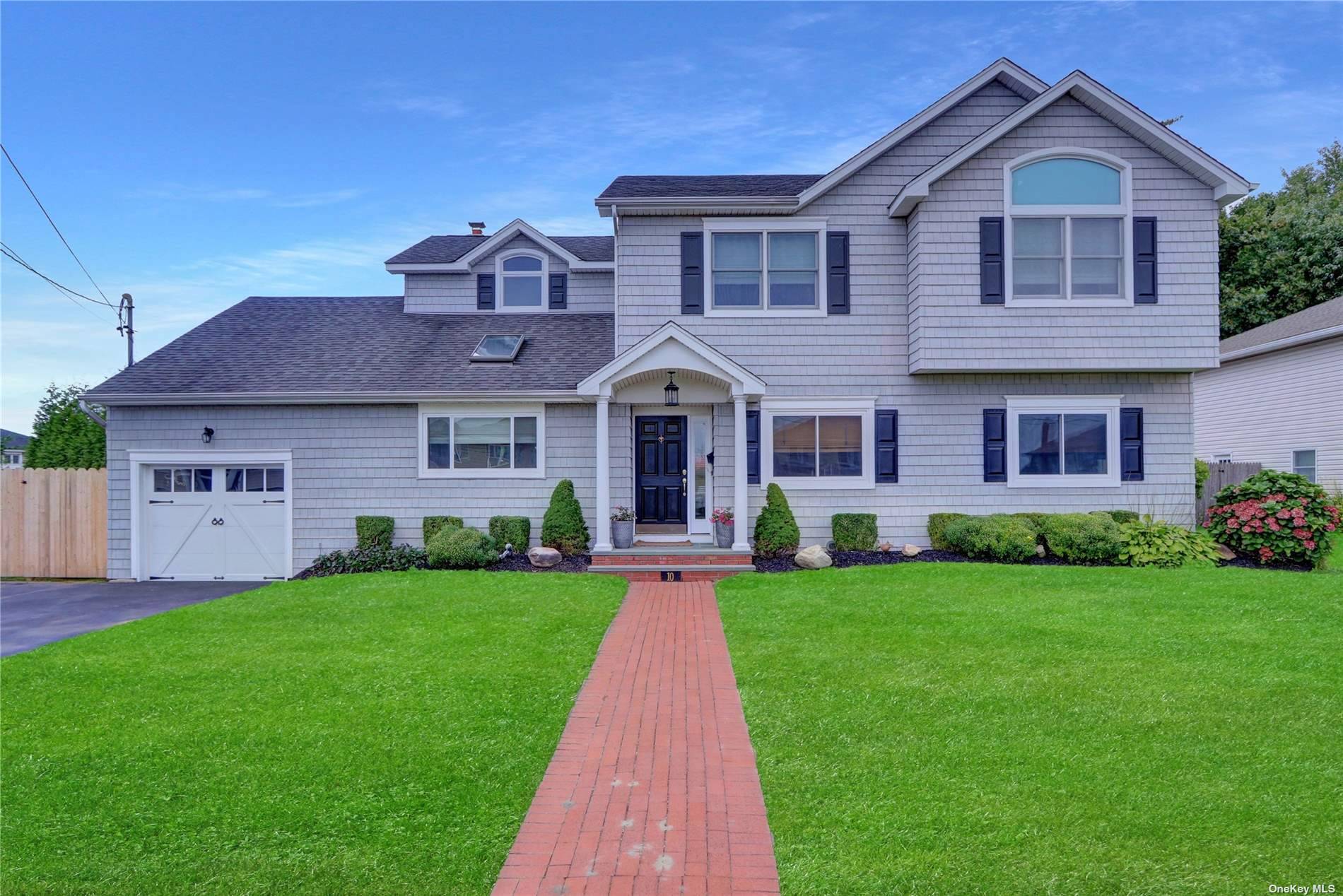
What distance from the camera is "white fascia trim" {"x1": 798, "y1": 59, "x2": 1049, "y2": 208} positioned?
13.4 metres

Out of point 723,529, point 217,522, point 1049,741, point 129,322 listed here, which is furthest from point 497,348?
point 129,322

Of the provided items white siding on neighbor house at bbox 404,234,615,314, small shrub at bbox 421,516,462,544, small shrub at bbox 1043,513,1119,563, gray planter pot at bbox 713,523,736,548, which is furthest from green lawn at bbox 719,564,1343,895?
white siding on neighbor house at bbox 404,234,615,314

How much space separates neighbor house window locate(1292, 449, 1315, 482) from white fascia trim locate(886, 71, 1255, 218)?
10.3m

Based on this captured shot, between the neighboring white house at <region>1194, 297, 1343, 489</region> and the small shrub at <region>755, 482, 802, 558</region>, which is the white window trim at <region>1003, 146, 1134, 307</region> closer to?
the small shrub at <region>755, 482, 802, 558</region>

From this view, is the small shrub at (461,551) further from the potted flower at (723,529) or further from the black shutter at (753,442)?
the black shutter at (753,442)

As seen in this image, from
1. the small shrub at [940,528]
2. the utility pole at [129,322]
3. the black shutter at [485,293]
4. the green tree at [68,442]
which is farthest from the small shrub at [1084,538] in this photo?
the utility pole at [129,322]

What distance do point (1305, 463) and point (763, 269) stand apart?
16.3 metres

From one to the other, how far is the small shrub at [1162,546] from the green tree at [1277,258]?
22.6 meters

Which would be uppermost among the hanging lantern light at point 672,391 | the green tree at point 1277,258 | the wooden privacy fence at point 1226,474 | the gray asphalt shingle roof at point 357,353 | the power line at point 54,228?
the green tree at point 1277,258

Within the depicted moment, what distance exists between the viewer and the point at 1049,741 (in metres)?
4.96

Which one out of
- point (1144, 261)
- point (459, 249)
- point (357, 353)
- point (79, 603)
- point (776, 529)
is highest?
point (459, 249)

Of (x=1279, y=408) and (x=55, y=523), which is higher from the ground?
(x=1279, y=408)

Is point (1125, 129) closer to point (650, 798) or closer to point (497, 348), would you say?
point (497, 348)

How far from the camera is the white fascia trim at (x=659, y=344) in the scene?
12.4 meters
